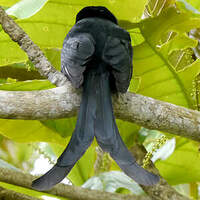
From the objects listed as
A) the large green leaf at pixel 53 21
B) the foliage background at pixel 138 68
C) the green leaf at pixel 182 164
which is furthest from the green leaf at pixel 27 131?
the green leaf at pixel 182 164

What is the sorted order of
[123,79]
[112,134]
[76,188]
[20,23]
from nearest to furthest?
[112,134] < [123,79] < [76,188] < [20,23]

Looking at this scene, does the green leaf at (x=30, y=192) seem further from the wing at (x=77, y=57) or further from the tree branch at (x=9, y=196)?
the wing at (x=77, y=57)

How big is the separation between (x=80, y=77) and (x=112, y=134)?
24 cm

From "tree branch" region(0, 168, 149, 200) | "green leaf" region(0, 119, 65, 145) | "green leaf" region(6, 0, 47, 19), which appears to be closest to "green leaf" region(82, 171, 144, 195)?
"tree branch" region(0, 168, 149, 200)

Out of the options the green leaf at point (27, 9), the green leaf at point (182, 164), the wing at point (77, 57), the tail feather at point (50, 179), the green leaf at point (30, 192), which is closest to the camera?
the tail feather at point (50, 179)

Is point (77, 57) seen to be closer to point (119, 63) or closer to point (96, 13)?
point (119, 63)

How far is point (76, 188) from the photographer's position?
6.22 ft

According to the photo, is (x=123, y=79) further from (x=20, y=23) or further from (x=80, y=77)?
(x=20, y=23)

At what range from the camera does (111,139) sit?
159 cm

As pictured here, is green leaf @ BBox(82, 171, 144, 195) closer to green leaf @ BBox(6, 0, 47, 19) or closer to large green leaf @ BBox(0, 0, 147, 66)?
large green leaf @ BBox(0, 0, 147, 66)

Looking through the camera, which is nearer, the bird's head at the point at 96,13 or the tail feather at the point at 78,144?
the tail feather at the point at 78,144

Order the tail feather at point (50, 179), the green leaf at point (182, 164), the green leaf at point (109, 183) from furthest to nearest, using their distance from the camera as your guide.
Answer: the green leaf at point (182, 164), the green leaf at point (109, 183), the tail feather at point (50, 179)

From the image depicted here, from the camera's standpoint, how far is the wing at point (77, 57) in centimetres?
169

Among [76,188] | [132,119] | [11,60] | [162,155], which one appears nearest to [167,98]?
[162,155]
